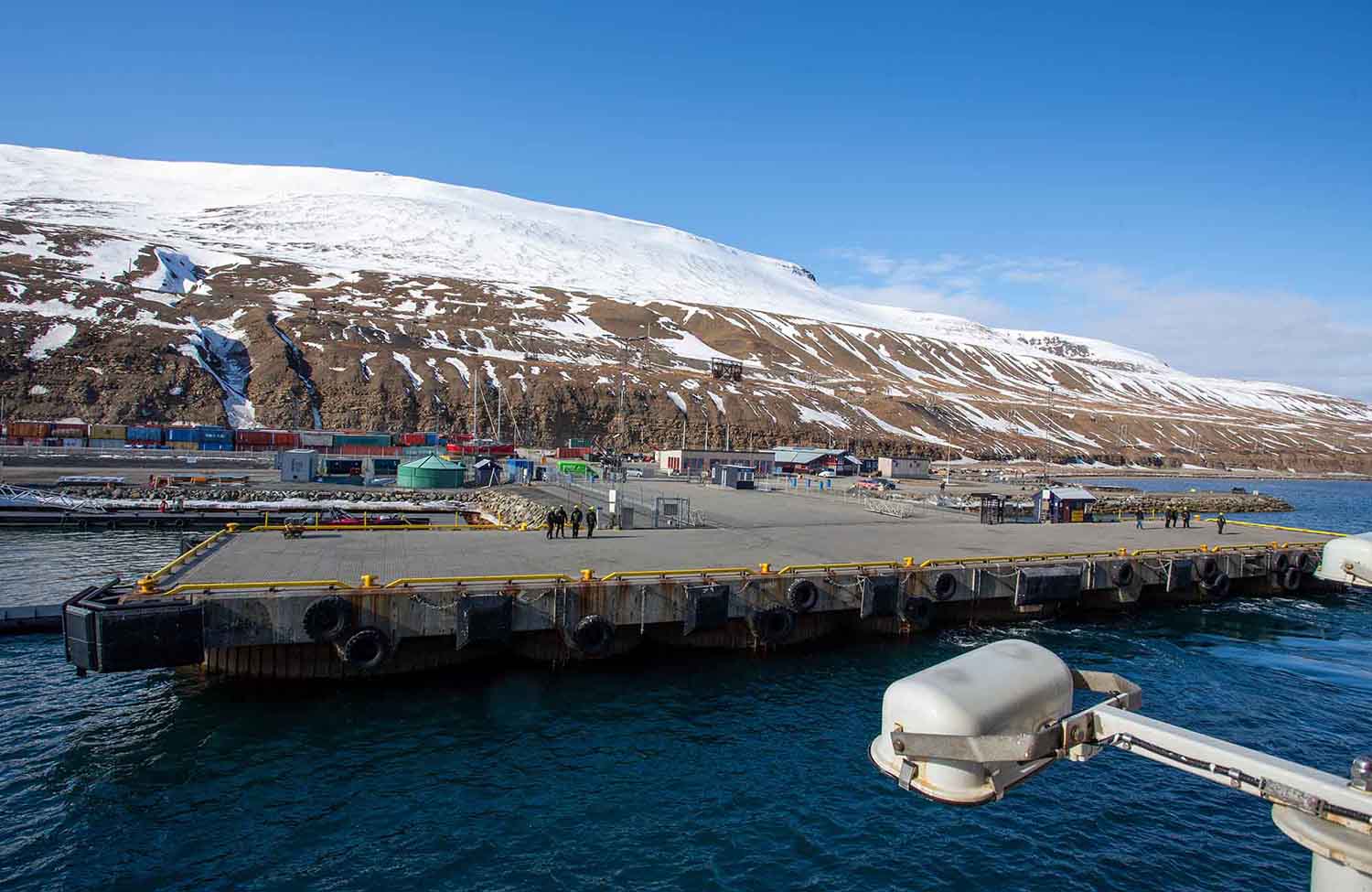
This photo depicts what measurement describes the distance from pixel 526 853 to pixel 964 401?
178375mm

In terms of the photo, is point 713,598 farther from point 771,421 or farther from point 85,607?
point 771,421

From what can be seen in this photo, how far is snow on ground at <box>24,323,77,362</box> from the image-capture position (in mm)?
102312

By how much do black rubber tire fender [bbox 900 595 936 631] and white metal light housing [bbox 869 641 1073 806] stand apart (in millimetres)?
23438

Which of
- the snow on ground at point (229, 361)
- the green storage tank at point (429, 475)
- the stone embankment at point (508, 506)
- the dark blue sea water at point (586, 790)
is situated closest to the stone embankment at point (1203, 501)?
the stone embankment at point (508, 506)

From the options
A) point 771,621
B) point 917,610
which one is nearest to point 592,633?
point 771,621

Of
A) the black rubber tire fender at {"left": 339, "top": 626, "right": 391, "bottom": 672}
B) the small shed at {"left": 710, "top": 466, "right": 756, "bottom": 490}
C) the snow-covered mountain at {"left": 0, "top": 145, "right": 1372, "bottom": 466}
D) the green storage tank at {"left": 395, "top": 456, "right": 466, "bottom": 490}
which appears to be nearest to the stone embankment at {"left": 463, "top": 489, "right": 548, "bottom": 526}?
the green storage tank at {"left": 395, "top": 456, "right": 466, "bottom": 490}

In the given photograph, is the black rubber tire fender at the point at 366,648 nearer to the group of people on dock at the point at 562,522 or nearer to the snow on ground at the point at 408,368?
the group of people on dock at the point at 562,522

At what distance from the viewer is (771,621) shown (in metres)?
26.9

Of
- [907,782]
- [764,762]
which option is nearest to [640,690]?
[764,762]

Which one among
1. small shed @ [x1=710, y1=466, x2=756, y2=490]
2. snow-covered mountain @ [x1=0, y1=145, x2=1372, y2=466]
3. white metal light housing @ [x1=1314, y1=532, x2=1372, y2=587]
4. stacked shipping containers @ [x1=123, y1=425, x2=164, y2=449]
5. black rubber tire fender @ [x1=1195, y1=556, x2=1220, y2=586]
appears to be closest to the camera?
white metal light housing @ [x1=1314, y1=532, x2=1372, y2=587]

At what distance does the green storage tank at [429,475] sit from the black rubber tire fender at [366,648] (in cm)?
5170

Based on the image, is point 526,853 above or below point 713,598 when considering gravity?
below

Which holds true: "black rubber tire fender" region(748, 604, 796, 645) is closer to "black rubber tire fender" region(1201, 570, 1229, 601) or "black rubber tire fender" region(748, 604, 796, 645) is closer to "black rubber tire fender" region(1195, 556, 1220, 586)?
"black rubber tire fender" region(1195, 556, 1220, 586)

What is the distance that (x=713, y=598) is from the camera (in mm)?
25781
